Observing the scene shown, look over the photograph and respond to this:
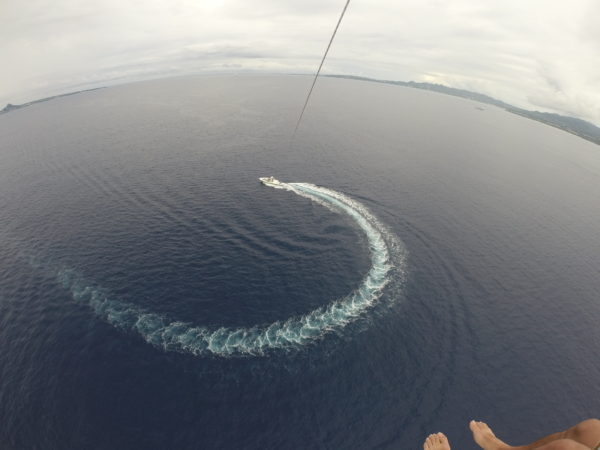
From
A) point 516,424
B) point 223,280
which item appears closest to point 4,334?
point 223,280

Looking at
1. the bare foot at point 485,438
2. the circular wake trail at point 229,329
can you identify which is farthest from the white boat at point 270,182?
the bare foot at point 485,438

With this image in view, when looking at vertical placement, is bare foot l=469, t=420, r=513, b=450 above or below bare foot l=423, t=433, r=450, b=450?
above

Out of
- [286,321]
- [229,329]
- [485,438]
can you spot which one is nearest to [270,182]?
[286,321]

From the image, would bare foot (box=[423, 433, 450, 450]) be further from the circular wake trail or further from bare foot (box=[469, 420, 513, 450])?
the circular wake trail

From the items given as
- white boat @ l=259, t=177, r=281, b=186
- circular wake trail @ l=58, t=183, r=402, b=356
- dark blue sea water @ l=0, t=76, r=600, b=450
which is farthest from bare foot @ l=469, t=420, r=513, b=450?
white boat @ l=259, t=177, r=281, b=186

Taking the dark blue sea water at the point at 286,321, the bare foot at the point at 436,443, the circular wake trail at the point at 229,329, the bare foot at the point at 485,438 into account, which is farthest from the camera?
the circular wake trail at the point at 229,329

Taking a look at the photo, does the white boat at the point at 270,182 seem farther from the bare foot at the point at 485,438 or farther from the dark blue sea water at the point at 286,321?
the bare foot at the point at 485,438

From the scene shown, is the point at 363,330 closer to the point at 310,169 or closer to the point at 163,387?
the point at 163,387

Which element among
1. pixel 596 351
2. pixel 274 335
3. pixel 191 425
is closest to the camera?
pixel 191 425
